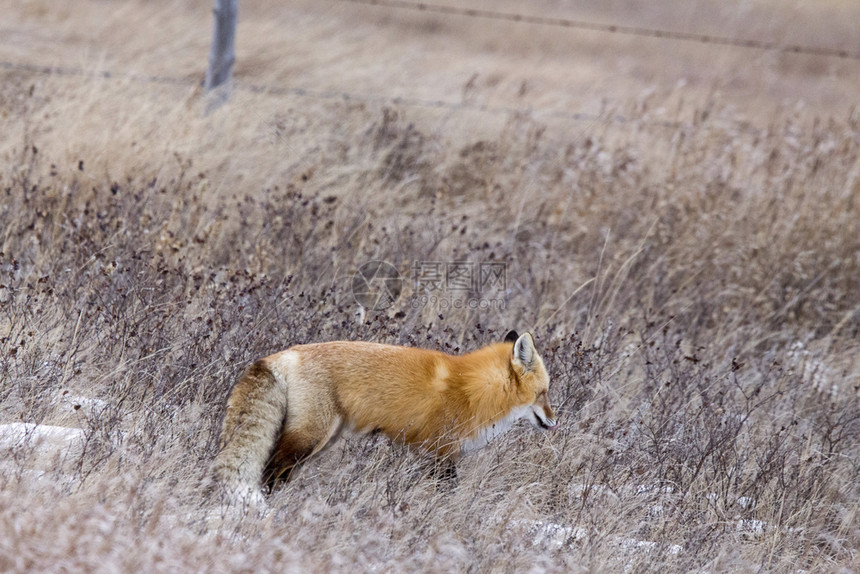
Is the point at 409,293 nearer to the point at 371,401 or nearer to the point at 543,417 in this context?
the point at 543,417

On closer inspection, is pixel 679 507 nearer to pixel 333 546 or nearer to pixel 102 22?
pixel 333 546

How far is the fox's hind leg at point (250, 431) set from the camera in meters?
3.54

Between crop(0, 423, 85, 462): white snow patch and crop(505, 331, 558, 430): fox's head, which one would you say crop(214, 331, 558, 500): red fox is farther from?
crop(0, 423, 85, 462): white snow patch

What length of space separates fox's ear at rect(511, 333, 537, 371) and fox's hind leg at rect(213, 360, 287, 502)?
1.21 metres

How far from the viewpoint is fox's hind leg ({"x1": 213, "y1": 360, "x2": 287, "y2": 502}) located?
11.6 feet

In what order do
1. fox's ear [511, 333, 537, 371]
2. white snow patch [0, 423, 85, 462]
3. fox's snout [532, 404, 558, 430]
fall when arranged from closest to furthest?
white snow patch [0, 423, 85, 462] → fox's ear [511, 333, 537, 371] → fox's snout [532, 404, 558, 430]

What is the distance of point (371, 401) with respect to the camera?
12.9 feet

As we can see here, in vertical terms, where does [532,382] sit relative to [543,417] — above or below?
above

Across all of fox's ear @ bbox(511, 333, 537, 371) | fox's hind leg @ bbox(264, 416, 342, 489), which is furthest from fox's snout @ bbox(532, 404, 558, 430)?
fox's hind leg @ bbox(264, 416, 342, 489)

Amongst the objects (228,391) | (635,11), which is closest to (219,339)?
(228,391)

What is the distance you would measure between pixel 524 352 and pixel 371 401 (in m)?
0.85

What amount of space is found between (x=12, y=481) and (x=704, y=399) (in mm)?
4197

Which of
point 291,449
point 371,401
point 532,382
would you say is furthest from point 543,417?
point 291,449

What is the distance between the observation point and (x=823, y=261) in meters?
8.26
